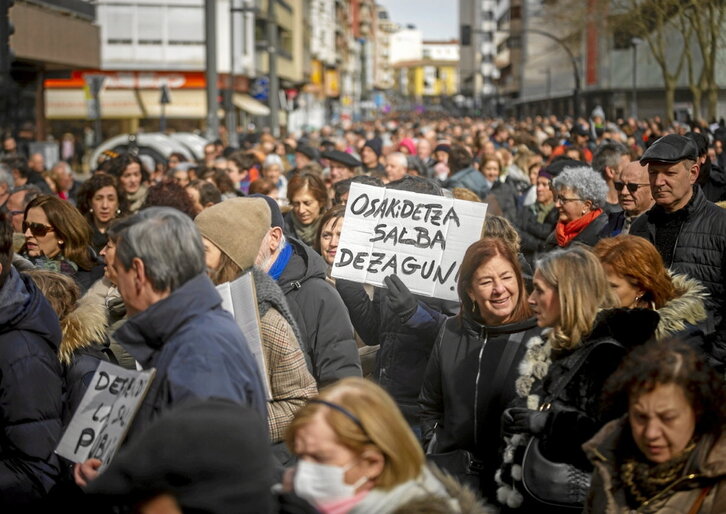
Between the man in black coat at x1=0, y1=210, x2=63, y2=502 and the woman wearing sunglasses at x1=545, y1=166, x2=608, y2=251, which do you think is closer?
the man in black coat at x1=0, y1=210, x2=63, y2=502

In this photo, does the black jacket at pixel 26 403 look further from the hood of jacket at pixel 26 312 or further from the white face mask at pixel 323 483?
the white face mask at pixel 323 483

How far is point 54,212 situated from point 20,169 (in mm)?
6806

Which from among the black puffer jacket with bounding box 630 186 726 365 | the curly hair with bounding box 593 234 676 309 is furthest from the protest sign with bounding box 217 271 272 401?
the black puffer jacket with bounding box 630 186 726 365

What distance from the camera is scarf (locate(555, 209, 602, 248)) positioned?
7.93 m

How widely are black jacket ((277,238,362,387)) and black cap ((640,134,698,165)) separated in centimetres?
198

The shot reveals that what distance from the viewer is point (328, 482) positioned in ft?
9.95

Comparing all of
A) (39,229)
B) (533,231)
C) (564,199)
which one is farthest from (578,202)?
(39,229)

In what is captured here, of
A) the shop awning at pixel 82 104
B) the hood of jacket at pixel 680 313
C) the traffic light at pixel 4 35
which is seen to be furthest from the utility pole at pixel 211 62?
the shop awning at pixel 82 104

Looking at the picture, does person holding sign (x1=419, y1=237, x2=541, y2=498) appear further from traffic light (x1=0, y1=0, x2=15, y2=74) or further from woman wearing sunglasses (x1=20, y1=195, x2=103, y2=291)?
traffic light (x1=0, y1=0, x2=15, y2=74)

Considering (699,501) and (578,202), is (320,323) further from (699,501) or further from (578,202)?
(578,202)

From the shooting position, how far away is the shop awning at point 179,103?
162 ft

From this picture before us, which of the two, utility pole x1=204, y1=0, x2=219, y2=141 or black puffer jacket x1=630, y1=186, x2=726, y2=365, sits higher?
utility pole x1=204, y1=0, x2=219, y2=141

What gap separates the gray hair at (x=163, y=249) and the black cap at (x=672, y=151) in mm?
3363

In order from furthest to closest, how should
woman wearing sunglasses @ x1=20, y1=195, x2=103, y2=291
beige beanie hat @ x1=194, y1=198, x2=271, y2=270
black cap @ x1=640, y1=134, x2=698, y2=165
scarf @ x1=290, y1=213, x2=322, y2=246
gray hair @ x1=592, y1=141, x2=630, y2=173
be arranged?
gray hair @ x1=592, y1=141, x2=630, y2=173 → scarf @ x1=290, y1=213, x2=322, y2=246 → woman wearing sunglasses @ x1=20, y1=195, x2=103, y2=291 → black cap @ x1=640, y1=134, x2=698, y2=165 → beige beanie hat @ x1=194, y1=198, x2=271, y2=270
